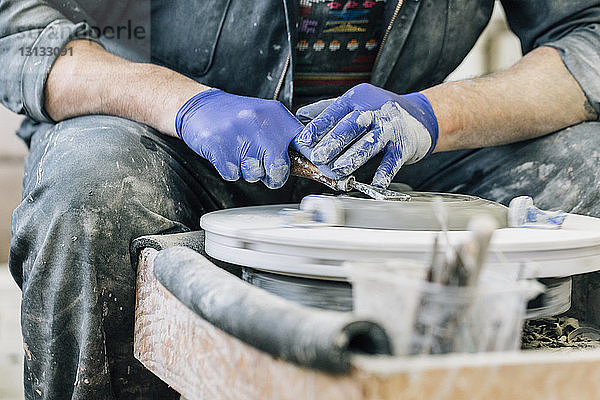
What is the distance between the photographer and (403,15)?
1.58m

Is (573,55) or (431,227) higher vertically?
(573,55)

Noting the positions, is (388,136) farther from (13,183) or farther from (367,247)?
(13,183)

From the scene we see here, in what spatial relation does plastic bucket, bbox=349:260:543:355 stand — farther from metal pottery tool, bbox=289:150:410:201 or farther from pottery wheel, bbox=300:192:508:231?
metal pottery tool, bbox=289:150:410:201

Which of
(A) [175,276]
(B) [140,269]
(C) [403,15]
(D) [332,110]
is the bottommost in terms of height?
(B) [140,269]

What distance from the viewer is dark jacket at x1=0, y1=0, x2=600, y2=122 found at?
1.53 meters

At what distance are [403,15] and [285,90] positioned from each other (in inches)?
13.5

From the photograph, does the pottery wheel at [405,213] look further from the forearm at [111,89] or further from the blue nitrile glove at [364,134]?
the forearm at [111,89]

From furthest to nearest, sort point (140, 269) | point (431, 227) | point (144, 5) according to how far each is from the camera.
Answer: point (144, 5)
point (140, 269)
point (431, 227)

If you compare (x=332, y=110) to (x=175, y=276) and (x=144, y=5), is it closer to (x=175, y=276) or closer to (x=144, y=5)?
(x=175, y=276)

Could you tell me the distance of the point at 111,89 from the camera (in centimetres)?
146

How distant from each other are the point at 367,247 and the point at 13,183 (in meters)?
2.70

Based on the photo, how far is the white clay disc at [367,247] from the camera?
0.90 m

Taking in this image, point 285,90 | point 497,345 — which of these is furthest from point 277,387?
point 285,90

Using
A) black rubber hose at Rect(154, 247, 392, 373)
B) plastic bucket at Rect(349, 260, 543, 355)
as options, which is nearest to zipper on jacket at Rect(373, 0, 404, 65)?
black rubber hose at Rect(154, 247, 392, 373)
